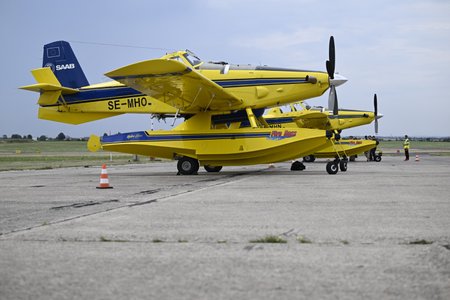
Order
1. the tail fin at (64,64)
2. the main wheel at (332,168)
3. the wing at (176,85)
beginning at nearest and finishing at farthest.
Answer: the wing at (176,85)
the main wheel at (332,168)
the tail fin at (64,64)

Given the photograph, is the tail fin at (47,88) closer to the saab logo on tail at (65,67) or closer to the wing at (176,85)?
the saab logo on tail at (65,67)

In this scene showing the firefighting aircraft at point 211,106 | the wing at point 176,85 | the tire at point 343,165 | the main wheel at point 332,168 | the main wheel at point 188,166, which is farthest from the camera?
the tire at point 343,165

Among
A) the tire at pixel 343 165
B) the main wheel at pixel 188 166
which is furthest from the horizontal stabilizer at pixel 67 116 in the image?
the tire at pixel 343 165

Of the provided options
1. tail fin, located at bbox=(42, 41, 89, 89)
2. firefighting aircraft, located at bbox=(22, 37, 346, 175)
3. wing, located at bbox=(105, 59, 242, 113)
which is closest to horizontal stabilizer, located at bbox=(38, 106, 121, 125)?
firefighting aircraft, located at bbox=(22, 37, 346, 175)

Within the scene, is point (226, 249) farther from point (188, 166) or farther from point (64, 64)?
point (64, 64)

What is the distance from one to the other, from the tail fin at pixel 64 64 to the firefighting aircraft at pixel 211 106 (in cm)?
96

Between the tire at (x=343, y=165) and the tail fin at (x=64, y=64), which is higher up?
the tail fin at (x=64, y=64)

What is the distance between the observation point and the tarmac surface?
3660 mm

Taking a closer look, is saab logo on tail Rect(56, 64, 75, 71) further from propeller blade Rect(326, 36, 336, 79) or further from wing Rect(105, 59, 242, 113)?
propeller blade Rect(326, 36, 336, 79)

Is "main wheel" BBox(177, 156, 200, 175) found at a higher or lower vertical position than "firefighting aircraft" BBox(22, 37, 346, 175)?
lower

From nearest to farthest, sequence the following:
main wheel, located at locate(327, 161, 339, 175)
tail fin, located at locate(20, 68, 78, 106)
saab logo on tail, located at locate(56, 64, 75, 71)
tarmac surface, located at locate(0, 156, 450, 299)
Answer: tarmac surface, located at locate(0, 156, 450, 299) < main wheel, located at locate(327, 161, 339, 175) < tail fin, located at locate(20, 68, 78, 106) < saab logo on tail, located at locate(56, 64, 75, 71)

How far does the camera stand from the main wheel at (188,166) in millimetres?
18031

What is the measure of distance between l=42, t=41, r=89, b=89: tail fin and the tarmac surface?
1236cm

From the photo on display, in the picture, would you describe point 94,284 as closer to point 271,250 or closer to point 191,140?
point 271,250
